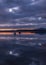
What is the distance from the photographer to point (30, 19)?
903mm

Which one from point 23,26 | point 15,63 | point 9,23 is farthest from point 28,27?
point 15,63

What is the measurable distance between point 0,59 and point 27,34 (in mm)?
277

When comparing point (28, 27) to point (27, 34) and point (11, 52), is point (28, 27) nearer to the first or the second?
point (27, 34)

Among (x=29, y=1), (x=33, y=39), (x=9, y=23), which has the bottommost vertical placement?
(x=33, y=39)

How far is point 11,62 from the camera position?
93 centimetres

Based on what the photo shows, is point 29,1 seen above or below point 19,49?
above

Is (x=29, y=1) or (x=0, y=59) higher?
(x=29, y=1)

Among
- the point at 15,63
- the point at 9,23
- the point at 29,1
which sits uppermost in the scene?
the point at 29,1

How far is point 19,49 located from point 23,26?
0.56 feet

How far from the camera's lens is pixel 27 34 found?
903mm

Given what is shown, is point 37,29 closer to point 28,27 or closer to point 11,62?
point 28,27

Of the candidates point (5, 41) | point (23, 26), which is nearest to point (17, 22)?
point (23, 26)

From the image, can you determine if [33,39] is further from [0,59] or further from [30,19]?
[0,59]

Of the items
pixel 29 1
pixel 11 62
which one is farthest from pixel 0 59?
pixel 29 1
